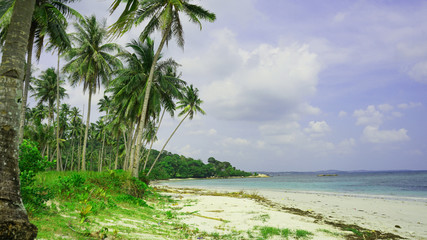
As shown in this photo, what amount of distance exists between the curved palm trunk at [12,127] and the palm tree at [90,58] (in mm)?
15958

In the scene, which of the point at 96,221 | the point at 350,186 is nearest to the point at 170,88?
the point at 96,221

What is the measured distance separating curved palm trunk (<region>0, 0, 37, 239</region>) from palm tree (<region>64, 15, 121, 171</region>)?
15958mm

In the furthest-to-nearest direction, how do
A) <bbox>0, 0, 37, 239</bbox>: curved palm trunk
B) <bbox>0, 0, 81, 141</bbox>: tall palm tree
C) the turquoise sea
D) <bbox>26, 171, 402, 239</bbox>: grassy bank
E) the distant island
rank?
the distant island < the turquoise sea < <bbox>0, 0, 81, 141</bbox>: tall palm tree < <bbox>26, 171, 402, 239</bbox>: grassy bank < <bbox>0, 0, 37, 239</bbox>: curved palm trunk

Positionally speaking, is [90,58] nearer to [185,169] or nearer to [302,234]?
[302,234]

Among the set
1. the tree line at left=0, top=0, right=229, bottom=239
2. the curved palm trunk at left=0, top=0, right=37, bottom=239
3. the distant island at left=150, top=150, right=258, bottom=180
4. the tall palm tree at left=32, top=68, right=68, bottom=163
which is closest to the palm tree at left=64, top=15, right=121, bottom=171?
the tree line at left=0, top=0, right=229, bottom=239

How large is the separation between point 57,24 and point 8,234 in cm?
1405

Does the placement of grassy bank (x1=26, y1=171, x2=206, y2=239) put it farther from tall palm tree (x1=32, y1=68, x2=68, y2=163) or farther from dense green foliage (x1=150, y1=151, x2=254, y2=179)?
dense green foliage (x1=150, y1=151, x2=254, y2=179)

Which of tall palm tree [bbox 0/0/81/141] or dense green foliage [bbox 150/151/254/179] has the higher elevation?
tall palm tree [bbox 0/0/81/141]

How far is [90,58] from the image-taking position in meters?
18.7

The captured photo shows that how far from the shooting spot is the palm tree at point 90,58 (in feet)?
60.3

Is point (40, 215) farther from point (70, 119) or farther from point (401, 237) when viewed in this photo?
point (70, 119)

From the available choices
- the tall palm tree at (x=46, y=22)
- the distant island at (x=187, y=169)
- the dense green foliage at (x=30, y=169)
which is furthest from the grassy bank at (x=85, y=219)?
the distant island at (x=187, y=169)

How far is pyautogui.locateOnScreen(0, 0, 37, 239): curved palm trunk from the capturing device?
268 centimetres

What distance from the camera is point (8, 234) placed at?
8.38 ft
